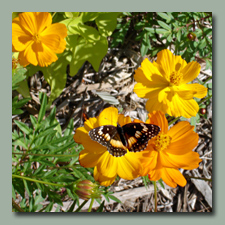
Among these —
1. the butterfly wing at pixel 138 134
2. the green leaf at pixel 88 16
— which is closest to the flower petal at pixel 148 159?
the butterfly wing at pixel 138 134

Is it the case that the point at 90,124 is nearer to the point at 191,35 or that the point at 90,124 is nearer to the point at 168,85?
the point at 168,85

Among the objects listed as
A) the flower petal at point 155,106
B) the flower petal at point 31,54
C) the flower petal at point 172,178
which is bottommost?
the flower petal at point 172,178

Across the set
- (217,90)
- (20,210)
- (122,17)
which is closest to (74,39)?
(122,17)

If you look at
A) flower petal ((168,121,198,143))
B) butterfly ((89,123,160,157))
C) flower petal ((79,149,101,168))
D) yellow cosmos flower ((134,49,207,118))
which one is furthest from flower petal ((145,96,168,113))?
flower petal ((79,149,101,168))

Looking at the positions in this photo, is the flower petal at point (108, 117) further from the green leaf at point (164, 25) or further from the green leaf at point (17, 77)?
the green leaf at point (164, 25)

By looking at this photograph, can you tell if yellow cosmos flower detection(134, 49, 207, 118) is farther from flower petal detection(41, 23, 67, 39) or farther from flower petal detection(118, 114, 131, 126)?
flower petal detection(41, 23, 67, 39)

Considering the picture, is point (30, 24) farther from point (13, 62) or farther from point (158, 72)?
point (158, 72)

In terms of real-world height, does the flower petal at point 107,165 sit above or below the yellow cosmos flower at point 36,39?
below
